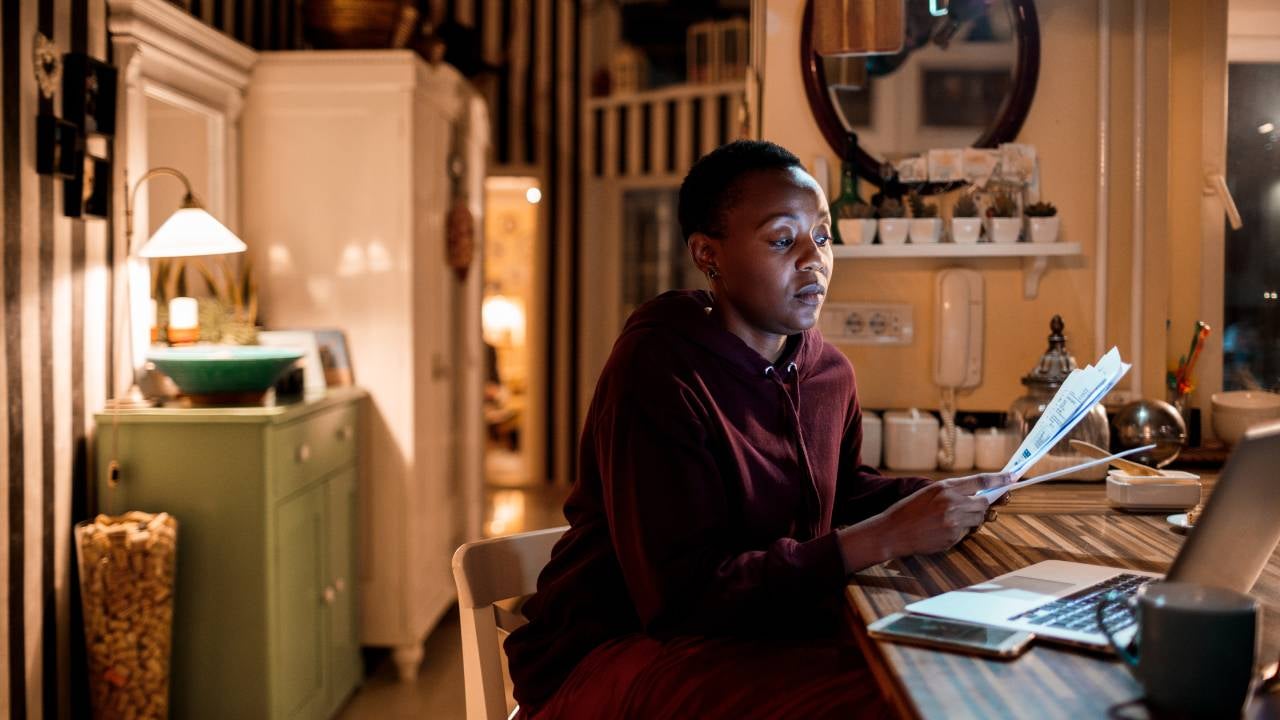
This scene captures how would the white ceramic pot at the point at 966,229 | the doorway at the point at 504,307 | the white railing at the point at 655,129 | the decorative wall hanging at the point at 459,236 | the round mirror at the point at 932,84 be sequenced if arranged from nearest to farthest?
the white ceramic pot at the point at 966,229, the round mirror at the point at 932,84, the decorative wall hanging at the point at 459,236, the white railing at the point at 655,129, the doorway at the point at 504,307

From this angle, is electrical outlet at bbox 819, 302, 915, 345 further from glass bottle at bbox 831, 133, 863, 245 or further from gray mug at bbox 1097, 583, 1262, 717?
gray mug at bbox 1097, 583, 1262, 717

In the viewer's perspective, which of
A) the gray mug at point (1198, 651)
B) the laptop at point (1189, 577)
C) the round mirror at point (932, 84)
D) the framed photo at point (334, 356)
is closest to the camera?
the gray mug at point (1198, 651)

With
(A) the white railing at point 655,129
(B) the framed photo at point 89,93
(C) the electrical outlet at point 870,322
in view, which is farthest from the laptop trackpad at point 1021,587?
(A) the white railing at point 655,129

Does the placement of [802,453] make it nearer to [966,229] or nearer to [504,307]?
[966,229]

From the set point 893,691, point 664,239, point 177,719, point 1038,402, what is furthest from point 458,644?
point 664,239

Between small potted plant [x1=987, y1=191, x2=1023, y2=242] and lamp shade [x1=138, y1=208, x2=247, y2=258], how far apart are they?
1740 mm

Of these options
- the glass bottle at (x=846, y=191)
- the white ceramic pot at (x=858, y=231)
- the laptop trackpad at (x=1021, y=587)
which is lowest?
the laptop trackpad at (x=1021, y=587)

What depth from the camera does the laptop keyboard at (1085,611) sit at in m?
1.15

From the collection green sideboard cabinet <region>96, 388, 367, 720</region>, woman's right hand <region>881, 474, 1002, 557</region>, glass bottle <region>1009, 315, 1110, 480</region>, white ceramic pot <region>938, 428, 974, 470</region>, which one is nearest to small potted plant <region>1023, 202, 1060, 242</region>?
glass bottle <region>1009, 315, 1110, 480</region>

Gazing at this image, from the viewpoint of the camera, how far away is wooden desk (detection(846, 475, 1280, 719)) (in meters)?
0.97

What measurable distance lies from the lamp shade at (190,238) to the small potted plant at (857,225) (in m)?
1.44

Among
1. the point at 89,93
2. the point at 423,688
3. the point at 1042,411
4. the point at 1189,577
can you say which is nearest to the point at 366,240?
the point at 89,93

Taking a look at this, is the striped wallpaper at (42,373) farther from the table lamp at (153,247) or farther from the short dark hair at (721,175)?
the short dark hair at (721,175)

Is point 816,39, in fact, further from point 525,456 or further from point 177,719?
point 525,456
